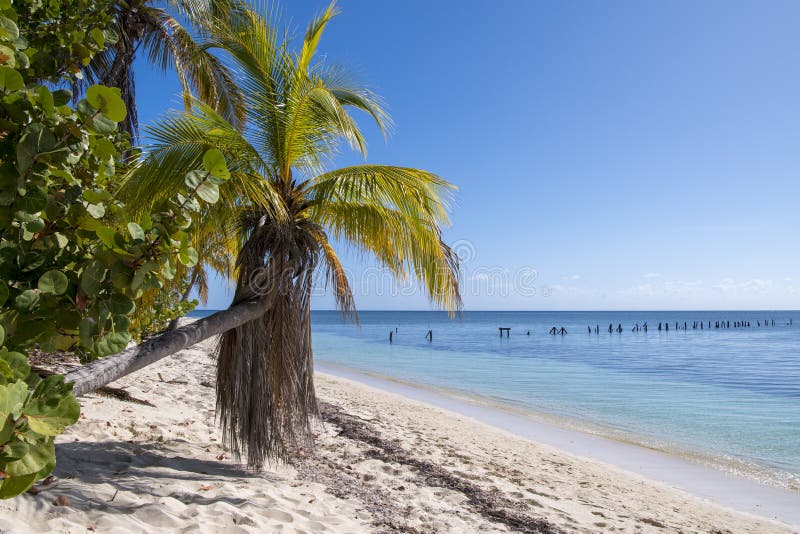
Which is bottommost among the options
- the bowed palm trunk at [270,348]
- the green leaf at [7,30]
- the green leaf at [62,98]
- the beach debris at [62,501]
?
the beach debris at [62,501]

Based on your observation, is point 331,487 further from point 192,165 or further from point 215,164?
point 215,164

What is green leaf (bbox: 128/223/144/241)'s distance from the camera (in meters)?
1.15

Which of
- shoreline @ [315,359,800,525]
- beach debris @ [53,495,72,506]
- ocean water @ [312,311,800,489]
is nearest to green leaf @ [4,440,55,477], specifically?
beach debris @ [53,495,72,506]

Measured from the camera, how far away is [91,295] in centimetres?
118

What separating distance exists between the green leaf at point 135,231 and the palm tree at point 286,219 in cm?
370

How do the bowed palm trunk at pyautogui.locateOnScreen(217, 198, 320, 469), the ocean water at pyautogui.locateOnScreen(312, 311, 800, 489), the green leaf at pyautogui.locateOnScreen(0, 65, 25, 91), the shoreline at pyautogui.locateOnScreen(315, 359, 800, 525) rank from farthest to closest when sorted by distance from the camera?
the ocean water at pyautogui.locateOnScreen(312, 311, 800, 489), the shoreline at pyautogui.locateOnScreen(315, 359, 800, 525), the bowed palm trunk at pyautogui.locateOnScreen(217, 198, 320, 469), the green leaf at pyautogui.locateOnScreen(0, 65, 25, 91)

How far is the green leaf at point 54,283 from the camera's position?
1.12 meters

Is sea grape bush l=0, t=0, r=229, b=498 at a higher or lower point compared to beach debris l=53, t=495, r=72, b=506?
higher

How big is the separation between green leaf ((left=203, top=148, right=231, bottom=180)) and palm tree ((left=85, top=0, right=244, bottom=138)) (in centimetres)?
855

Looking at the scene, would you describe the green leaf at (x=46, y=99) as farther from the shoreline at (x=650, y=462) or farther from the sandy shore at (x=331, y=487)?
the shoreline at (x=650, y=462)

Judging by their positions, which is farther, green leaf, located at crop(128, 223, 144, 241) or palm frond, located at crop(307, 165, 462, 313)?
palm frond, located at crop(307, 165, 462, 313)

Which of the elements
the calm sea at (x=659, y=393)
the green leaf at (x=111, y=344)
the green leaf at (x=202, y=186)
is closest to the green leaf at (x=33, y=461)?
the green leaf at (x=111, y=344)

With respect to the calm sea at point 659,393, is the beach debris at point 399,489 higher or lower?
higher

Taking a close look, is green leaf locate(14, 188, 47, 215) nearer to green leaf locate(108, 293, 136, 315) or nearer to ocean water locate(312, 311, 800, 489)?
green leaf locate(108, 293, 136, 315)
